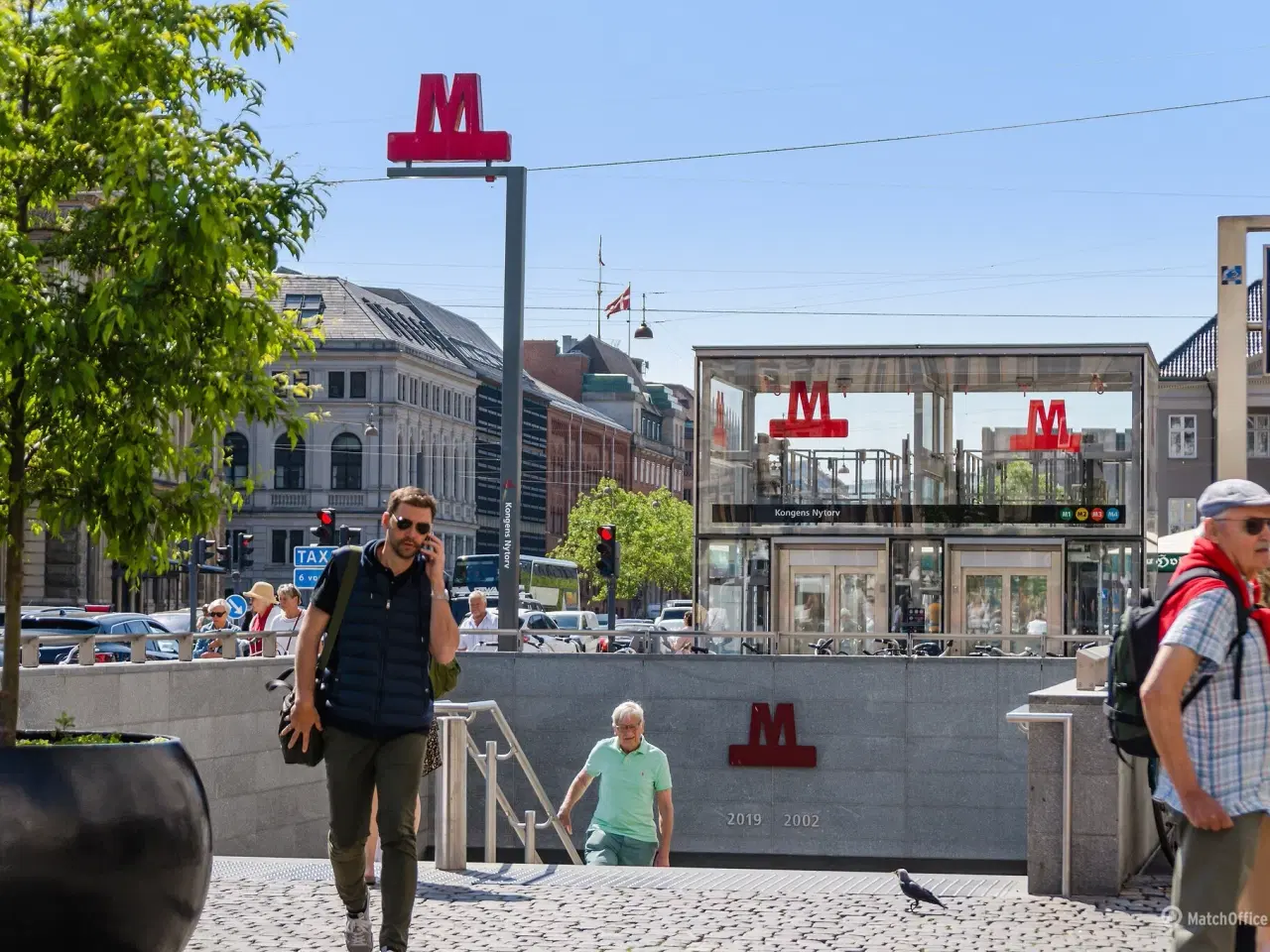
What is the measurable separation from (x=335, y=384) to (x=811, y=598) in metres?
69.3

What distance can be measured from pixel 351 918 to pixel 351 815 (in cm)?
38

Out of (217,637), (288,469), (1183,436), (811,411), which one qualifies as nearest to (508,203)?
(811,411)

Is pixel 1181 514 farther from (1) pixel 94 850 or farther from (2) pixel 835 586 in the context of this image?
(1) pixel 94 850

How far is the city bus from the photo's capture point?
76.1 metres

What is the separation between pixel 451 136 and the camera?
2817cm

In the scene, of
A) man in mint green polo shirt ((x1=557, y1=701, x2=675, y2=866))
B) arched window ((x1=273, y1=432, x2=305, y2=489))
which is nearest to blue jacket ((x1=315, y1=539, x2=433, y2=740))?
man in mint green polo shirt ((x1=557, y1=701, x2=675, y2=866))

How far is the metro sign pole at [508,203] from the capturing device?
2716 centimetres

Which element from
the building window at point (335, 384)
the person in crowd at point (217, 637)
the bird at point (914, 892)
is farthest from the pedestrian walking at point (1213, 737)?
the building window at point (335, 384)

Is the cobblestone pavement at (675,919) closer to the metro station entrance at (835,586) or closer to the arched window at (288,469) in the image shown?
the metro station entrance at (835,586)

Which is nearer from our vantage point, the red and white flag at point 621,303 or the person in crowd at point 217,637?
the person in crowd at point 217,637

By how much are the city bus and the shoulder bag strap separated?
59114 mm

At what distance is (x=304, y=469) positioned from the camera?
321 ft

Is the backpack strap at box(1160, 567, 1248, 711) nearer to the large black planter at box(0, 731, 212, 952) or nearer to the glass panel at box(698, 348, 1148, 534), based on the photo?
the large black planter at box(0, 731, 212, 952)

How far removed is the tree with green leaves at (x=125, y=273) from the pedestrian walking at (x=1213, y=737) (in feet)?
13.0
